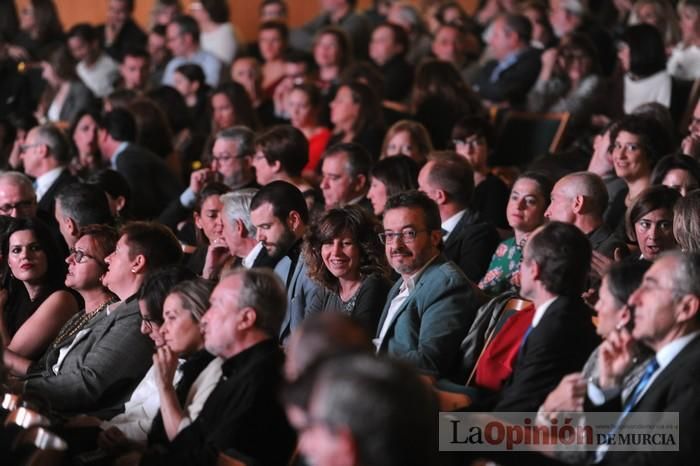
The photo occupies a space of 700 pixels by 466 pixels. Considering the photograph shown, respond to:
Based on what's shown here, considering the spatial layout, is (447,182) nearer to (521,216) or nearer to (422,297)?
(521,216)

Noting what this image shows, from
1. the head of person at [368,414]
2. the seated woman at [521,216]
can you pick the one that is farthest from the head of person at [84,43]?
the head of person at [368,414]

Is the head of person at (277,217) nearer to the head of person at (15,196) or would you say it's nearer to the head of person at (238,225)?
the head of person at (238,225)

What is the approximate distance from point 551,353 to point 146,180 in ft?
12.9

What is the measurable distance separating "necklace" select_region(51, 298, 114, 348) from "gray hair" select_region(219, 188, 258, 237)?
708mm

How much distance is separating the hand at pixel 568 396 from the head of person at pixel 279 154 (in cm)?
298

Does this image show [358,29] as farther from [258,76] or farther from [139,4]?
[139,4]

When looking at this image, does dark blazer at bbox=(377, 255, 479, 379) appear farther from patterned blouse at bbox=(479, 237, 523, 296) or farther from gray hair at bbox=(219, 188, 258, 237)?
gray hair at bbox=(219, 188, 258, 237)

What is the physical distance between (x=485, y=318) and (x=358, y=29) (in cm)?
643

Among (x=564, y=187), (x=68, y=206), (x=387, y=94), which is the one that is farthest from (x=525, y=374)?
(x=387, y=94)

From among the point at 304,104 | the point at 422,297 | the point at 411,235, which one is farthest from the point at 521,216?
the point at 304,104

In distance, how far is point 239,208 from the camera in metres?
5.32

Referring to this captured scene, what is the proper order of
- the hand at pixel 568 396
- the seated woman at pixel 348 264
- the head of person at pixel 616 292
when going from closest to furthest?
the hand at pixel 568 396
the head of person at pixel 616 292
the seated woman at pixel 348 264

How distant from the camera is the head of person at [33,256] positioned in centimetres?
507

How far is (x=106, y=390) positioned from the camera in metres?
4.41
